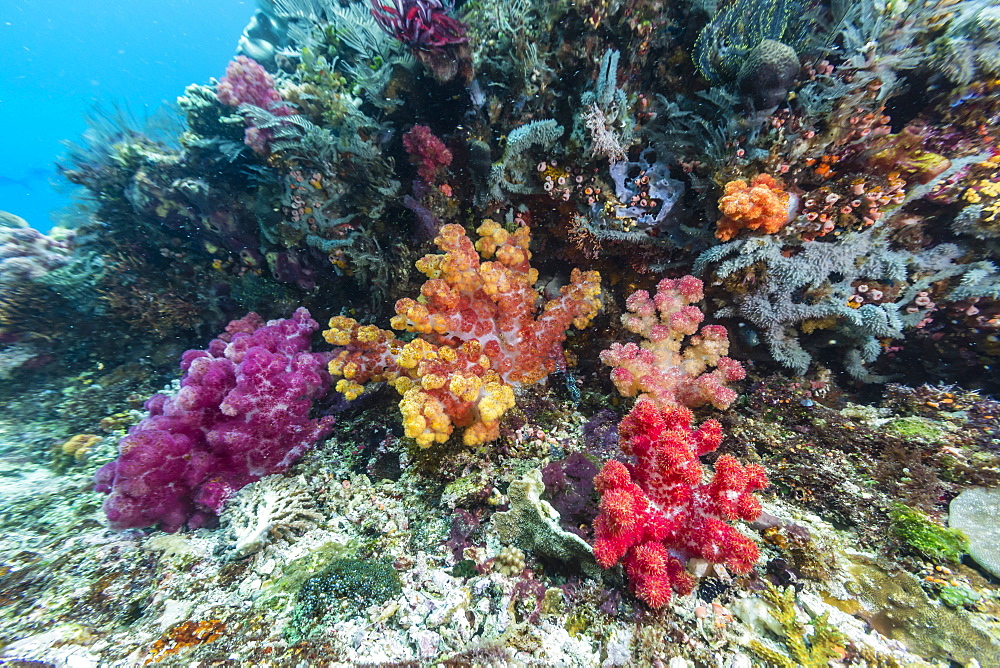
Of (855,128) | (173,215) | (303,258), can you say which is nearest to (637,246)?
(855,128)

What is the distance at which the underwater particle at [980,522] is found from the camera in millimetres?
1913

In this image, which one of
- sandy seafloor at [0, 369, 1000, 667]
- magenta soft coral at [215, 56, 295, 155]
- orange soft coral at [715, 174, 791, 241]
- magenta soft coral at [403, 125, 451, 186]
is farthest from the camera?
magenta soft coral at [215, 56, 295, 155]

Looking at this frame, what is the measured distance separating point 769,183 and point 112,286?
26.4 feet

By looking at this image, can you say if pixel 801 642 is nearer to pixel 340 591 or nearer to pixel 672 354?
pixel 672 354

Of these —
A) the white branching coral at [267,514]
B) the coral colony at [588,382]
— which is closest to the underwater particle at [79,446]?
the coral colony at [588,382]

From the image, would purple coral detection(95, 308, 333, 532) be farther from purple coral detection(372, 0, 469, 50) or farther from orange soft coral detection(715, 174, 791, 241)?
orange soft coral detection(715, 174, 791, 241)

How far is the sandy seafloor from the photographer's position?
6.03 feet

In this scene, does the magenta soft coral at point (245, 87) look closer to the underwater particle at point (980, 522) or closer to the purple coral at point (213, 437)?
the purple coral at point (213, 437)

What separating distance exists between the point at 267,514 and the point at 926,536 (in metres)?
4.18

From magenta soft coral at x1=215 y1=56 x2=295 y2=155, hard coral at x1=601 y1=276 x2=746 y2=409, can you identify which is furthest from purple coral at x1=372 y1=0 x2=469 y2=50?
hard coral at x1=601 y1=276 x2=746 y2=409

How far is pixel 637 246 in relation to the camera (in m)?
3.57

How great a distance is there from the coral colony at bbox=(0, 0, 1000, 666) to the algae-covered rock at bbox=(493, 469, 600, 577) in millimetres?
34

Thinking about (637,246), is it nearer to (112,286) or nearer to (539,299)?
(539,299)

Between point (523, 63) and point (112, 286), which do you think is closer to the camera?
point (523, 63)
